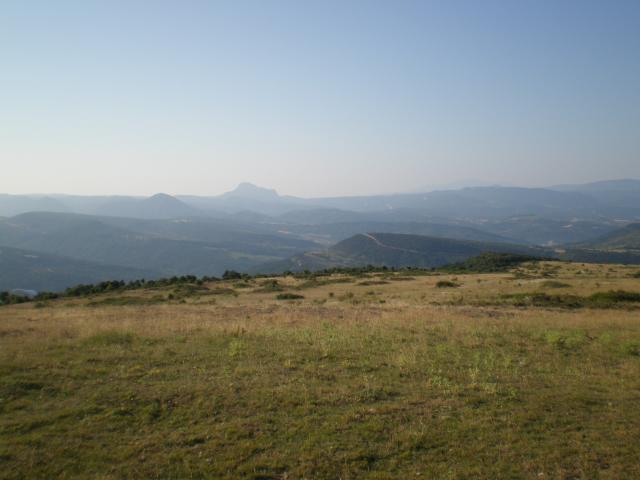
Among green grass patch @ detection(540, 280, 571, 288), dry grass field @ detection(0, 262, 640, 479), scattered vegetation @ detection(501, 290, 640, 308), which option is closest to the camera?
dry grass field @ detection(0, 262, 640, 479)

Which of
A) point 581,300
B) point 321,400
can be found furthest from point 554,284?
point 321,400

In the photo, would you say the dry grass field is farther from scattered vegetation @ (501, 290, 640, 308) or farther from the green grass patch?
the green grass patch

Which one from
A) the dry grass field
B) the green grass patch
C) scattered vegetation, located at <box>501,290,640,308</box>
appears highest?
the dry grass field

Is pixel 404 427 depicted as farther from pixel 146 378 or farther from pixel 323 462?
pixel 146 378

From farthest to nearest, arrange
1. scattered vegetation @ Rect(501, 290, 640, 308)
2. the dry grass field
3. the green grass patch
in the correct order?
1. the green grass patch
2. scattered vegetation @ Rect(501, 290, 640, 308)
3. the dry grass field

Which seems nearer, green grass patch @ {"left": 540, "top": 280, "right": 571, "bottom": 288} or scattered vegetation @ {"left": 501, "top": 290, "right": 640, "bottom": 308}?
scattered vegetation @ {"left": 501, "top": 290, "right": 640, "bottom": 308}

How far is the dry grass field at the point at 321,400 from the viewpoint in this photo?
7012mm

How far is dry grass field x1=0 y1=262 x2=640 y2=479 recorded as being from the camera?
7.01m

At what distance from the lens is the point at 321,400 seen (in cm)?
959

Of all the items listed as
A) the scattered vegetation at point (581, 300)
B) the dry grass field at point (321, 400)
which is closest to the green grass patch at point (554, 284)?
the scattered vegetation at point (581, 300)

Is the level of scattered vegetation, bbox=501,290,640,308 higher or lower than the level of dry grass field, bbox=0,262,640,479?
lower

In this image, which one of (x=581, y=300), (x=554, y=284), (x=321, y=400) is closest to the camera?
(x=321, y=400)

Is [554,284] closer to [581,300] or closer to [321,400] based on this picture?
[581,300]

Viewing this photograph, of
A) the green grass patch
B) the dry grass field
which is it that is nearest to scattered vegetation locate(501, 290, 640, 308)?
the green grass patch
